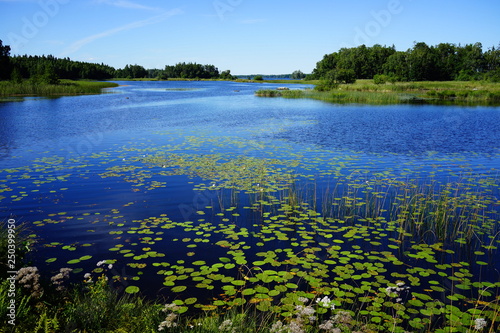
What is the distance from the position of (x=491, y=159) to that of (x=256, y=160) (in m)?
12.6

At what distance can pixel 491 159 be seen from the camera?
59.4 feet

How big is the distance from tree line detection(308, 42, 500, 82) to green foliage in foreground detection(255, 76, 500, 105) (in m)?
18.4

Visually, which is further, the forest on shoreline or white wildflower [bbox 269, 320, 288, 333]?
the forest on shoreline

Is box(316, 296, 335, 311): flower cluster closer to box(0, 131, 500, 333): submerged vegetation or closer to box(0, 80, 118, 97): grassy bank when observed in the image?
box(0, 131, 500, 333): submerged vegetation

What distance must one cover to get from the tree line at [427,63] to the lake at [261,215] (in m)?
82.8

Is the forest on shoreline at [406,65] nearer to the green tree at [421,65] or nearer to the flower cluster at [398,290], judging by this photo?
the green tree at [421,65]

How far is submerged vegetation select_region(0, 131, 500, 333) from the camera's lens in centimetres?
527

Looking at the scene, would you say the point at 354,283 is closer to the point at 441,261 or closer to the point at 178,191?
the point at 441,261

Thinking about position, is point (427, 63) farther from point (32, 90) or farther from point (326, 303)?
point (326, 303)

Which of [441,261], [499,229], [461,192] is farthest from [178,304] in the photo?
[461,192]

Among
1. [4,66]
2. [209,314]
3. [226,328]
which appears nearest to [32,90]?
[4,66]

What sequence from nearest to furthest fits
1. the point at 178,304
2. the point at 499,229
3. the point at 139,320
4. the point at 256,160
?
the point at 139,320
the point at 178,304
the point at 499,229
the point at 256,160

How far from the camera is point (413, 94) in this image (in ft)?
229

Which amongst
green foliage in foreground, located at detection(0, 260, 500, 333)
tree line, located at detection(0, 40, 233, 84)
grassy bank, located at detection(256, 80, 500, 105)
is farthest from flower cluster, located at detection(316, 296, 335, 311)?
tree line, located at detection(0, 40, 233, 84)
